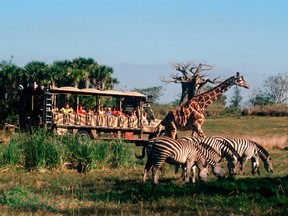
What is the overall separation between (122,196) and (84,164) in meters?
7.28

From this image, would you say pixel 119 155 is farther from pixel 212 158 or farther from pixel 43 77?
pixel 43 77

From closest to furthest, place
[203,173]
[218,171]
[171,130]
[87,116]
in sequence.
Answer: [203,173] < [218,171] < [171,130] < [87,116]

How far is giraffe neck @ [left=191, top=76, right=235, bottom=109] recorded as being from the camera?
28297 mm

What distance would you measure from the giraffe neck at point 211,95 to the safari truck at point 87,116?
5.01 metres

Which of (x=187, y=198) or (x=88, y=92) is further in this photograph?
(x=88, y=92)

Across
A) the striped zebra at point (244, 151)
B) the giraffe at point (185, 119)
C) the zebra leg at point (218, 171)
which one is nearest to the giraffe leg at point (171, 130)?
the giraffe at point (185, 119)

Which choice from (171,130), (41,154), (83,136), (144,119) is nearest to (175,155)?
(41,154)

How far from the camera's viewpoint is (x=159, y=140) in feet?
61.0

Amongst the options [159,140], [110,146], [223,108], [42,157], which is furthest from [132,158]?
[223,108]

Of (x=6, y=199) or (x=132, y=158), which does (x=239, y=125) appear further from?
(x=6, y=199)

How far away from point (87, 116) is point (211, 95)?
22.1 ft

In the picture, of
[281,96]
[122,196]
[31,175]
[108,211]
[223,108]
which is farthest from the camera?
[281,96]

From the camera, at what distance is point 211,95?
28.5 meters

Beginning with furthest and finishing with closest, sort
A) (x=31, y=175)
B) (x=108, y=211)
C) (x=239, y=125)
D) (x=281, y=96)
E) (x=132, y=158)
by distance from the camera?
(x=281, y=96)
(x=239, y=125)
(x=132, y=158)
(x=31, y=175)
(x=108, y=211)
